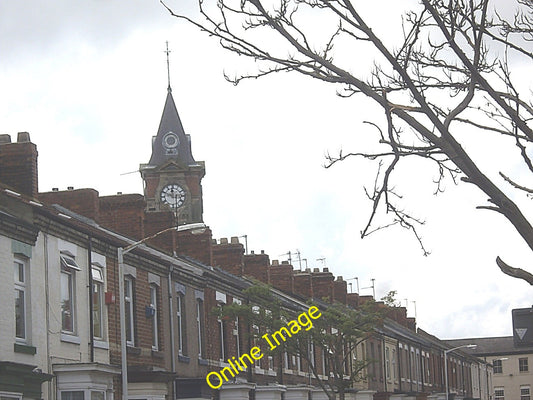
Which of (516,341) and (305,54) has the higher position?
(305,54)

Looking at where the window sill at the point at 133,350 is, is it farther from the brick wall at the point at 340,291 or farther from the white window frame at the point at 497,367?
the white window frame at the point at 497,367

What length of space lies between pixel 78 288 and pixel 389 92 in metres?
16.2

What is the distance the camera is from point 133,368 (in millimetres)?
28016

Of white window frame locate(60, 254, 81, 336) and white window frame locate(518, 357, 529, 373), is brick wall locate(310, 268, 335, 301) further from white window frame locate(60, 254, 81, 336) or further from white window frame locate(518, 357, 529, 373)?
white window frame locate(518, 357, 529, 373)

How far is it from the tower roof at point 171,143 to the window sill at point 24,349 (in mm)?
75442

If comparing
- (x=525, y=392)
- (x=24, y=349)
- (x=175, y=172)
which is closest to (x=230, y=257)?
(x=24, y=349)

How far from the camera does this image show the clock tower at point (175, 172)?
9631cm

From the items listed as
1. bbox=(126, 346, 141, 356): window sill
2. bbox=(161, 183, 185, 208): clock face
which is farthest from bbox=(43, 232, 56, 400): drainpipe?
bbox=(161, 183, 185, 208): clock face

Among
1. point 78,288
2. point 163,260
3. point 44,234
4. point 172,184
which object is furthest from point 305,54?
point 172,184

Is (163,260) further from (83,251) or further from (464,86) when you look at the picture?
(464,86)

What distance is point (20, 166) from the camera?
84.0 feet

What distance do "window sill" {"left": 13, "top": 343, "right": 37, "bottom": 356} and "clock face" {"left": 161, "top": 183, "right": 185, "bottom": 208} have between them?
71.6 metres

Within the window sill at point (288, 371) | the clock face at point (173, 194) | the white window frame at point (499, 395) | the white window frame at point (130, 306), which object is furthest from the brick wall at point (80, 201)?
the white window frame at point (499, 395)

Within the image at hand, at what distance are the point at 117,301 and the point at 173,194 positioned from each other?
6764cm
